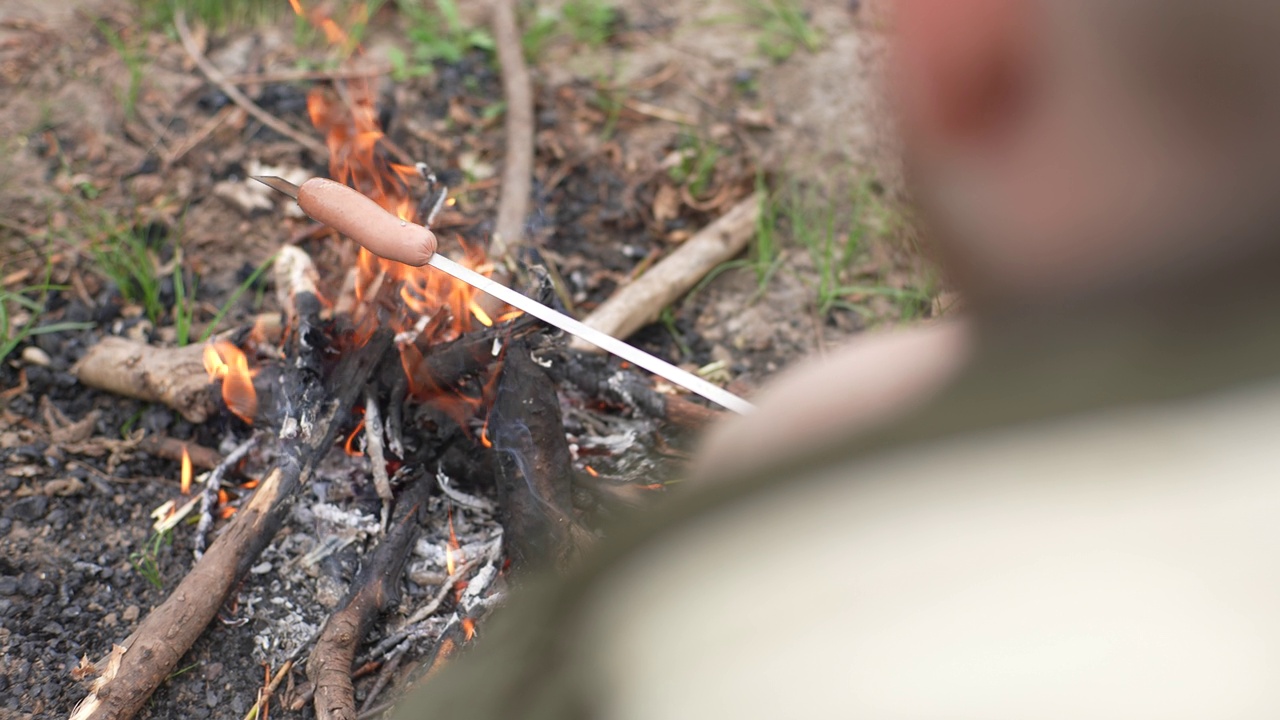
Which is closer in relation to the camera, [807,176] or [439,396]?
[439,396]

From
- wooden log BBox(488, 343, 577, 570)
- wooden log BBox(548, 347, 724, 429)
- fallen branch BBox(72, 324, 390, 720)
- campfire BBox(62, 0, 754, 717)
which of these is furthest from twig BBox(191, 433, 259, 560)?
wooden log BBox(548, 347, 724, 429)

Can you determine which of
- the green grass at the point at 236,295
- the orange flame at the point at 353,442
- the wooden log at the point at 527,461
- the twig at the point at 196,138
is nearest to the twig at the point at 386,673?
the wooden log at the point at 527,461

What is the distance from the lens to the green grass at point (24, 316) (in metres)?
2.80

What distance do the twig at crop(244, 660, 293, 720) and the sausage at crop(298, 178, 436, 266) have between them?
0.95m

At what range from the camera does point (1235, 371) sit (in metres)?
0.69

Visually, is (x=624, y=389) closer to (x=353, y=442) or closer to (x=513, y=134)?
(x=353, y=442)

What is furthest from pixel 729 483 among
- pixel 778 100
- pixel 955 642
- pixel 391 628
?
pixel 778 100

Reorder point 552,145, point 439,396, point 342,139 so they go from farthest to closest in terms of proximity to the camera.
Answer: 1. point 552,145
2. point 342,139
3. point 439,396

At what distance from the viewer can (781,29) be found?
167 inches

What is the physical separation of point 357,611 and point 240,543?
0.31 metres

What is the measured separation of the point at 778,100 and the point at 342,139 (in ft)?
5.76

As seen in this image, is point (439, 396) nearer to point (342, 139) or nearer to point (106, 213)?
point (342, 139)

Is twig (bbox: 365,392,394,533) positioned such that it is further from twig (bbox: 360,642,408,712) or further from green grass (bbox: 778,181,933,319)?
green grass (bbox: 778,181,933,319)

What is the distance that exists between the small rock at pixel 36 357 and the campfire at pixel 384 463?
19 centimetres
